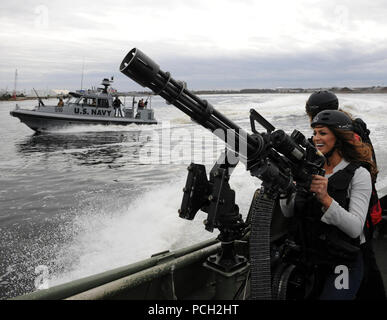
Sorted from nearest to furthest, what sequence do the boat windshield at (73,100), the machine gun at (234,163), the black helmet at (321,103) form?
1. the machine gun at (234,163)
2. the black helmet at (321,103)
3. the boat windshield at (73,100)

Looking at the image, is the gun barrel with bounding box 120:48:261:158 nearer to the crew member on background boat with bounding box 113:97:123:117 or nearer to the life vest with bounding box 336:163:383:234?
the life vest with bounding box 336:163:383:234

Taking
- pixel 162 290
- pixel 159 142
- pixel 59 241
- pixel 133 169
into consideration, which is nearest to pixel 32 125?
pixel 159 142

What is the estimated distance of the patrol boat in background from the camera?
92.1 feet

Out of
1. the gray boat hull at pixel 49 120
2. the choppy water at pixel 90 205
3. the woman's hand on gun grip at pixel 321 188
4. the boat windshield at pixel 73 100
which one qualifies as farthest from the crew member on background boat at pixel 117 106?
the woman's hand on gun grip at pixel 321 188

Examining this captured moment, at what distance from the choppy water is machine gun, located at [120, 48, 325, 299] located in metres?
4.36

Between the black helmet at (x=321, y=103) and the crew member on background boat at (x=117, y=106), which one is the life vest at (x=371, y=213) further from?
the crew member on background boat at (x=117, y=106)

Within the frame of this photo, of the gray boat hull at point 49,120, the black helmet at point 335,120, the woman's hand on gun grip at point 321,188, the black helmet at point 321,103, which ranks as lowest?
the gray boat hull at point 49,120

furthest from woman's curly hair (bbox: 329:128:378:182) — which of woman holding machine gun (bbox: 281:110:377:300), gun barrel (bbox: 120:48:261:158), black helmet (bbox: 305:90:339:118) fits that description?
black helmet (bbox: 305:90:339:118)

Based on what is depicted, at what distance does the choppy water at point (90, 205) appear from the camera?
6699mm

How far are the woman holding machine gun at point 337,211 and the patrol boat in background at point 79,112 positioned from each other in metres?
28.8

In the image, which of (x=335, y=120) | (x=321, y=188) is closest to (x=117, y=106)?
(x=335, y=120)

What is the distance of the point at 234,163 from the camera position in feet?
8.23

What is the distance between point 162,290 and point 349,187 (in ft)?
6.12
